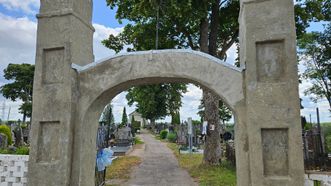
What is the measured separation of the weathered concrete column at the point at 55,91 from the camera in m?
5.27

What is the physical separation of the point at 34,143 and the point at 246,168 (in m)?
3.80

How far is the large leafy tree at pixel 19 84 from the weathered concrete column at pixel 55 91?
4102 cm

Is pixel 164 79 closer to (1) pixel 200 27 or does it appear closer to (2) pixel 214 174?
(2) pixel 214 174

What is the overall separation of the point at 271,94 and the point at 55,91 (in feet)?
12.6

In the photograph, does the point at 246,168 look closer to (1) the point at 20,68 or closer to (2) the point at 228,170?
(2) the point at 228,170

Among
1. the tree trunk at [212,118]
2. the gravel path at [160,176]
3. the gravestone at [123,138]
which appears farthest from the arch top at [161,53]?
the gravestone at [123,138]

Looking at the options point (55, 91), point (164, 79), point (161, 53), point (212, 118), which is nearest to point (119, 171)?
point (212, 118)

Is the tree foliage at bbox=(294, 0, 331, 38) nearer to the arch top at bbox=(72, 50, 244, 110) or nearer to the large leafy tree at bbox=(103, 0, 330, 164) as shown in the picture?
the large leafy tree at bbox=(103, 0, 330, 164)

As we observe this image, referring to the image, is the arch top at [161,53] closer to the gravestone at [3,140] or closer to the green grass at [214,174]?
the green grass at [214,174]

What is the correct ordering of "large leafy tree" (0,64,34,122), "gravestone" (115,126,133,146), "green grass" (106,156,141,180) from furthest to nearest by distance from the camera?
"large leafy tree" (0,64,34,122) → "gravestone" (115,126,133,146) → "green grass" (106,156,141,180)

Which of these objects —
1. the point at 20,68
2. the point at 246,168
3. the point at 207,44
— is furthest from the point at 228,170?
the point at 20,68

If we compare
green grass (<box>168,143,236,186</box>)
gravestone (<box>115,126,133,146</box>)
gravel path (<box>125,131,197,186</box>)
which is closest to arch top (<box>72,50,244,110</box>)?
gravel path (<box>125,131,197,186</box>)

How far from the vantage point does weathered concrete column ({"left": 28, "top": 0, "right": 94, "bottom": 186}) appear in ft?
17.3

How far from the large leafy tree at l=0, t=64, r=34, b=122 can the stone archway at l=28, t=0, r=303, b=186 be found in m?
41.2
